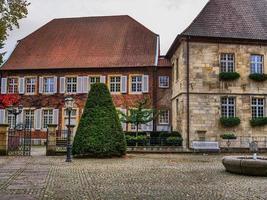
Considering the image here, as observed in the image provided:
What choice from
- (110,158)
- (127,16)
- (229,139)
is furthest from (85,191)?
(127,16)

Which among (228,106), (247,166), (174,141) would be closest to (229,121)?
(228,106)

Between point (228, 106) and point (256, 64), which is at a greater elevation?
point (256, 64)

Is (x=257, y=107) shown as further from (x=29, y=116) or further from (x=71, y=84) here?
(x=29, y=116)

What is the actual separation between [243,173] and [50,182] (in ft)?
19.4

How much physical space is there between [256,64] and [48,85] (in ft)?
56.3

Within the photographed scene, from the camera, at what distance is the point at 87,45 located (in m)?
37.5

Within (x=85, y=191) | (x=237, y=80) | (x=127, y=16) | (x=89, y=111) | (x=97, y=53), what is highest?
(x=127, y=16)

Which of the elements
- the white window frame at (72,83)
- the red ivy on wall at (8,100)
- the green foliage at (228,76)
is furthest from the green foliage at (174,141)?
the red ivy on wall at (8,100)

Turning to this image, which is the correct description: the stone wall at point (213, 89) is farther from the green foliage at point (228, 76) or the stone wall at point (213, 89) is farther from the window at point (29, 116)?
the window at point (29, 116)

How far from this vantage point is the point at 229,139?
2609 cm

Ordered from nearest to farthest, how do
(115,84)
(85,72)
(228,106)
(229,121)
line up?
(229,121) → (228,106) → (115,84) → (85,72)

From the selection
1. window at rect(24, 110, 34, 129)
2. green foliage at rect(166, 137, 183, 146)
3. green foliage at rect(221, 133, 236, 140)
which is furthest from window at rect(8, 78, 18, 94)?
green foliage at rect(221, 133, 236, 140)

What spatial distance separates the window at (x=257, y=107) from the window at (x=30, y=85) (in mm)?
18253

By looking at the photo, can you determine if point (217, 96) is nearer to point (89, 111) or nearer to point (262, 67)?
point (262, 67)
